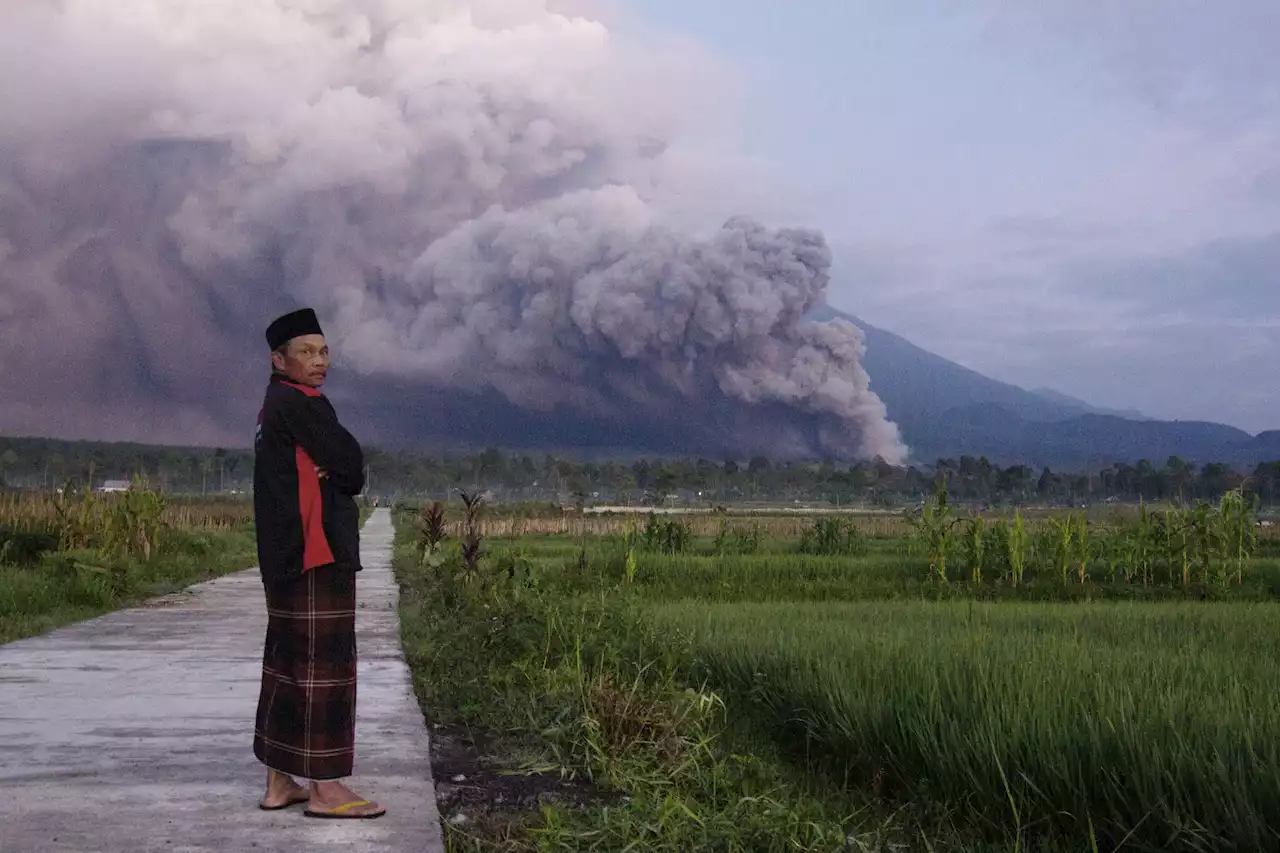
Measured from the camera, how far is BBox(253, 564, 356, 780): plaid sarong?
4.02m

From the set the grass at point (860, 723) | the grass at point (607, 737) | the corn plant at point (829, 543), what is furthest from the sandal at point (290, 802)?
the corn plant at point (829, 543)

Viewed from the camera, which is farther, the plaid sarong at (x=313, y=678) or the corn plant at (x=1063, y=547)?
the corn plant at (x=1063, y=547)

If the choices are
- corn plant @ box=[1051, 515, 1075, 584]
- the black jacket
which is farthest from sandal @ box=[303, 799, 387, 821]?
corn plant @ box=[1051, 515, 1075, 584]

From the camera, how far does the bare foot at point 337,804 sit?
397 cm

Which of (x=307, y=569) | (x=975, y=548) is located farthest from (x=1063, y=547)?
(x=307, y=569)

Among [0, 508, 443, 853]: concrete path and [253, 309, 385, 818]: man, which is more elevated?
[253, 309, 385, 818]: man

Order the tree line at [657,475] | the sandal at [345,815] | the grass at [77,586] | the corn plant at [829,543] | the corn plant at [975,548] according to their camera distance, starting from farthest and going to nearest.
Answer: the tree line at [657,475]
the corn plant at [829,543]
the corn plant at [975,548]
the grass at [77,586]
the sandal at [345,815]

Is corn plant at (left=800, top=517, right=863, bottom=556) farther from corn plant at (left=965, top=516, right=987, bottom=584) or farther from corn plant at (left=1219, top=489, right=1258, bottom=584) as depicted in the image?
corn plant at (left=1219, top=489, right=1258, bottom=584)

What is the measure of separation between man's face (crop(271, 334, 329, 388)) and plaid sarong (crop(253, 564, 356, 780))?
611 mm

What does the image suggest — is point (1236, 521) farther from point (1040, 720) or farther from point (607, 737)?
point (607, 737)

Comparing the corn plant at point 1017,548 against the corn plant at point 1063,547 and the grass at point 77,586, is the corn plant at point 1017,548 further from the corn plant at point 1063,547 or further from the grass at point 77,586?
the grass at point 77,586

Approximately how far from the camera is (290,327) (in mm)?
4117

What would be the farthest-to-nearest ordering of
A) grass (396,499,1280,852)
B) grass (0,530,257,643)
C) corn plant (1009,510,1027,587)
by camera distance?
1. corn plant (1009,510,1027,587)
2. grass (0,530,257,643)
3. grass (396,499,1280,852)

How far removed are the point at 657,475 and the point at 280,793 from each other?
373 ft
